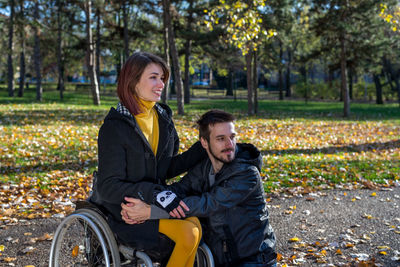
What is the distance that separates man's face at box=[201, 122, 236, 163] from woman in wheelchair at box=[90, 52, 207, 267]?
35cm

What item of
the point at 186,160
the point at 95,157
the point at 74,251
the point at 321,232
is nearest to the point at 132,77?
the point at 186,160

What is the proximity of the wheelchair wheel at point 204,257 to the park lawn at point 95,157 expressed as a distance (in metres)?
3.22

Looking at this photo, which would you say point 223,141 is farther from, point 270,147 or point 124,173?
point 270,147

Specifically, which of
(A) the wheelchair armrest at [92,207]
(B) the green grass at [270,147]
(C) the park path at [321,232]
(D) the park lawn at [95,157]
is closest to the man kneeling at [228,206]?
(A) the wheelchair armrest at [92,207]

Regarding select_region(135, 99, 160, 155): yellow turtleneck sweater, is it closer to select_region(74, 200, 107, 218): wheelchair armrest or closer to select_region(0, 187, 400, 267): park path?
select_region(74, 200, 107, 218): wheelchair armrest

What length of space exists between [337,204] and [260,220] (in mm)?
3731

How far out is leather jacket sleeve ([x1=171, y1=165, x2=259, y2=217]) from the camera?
2.78 m

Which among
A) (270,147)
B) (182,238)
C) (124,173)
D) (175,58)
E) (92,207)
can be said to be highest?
(175,58)

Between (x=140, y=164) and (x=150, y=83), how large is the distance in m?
0.57

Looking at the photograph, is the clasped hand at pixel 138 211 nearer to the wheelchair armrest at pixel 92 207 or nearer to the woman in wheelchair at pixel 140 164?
the woman in wheelchair at pixel 140 164

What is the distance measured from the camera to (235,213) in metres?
2.88

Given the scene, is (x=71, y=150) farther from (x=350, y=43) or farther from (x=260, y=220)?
(x=350, y=43)

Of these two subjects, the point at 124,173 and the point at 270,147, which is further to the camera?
the point at 270,147

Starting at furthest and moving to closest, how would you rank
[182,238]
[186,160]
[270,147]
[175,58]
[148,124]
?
[175,58] < [270,147] < [186,160] < [148,124] < [182,238]
